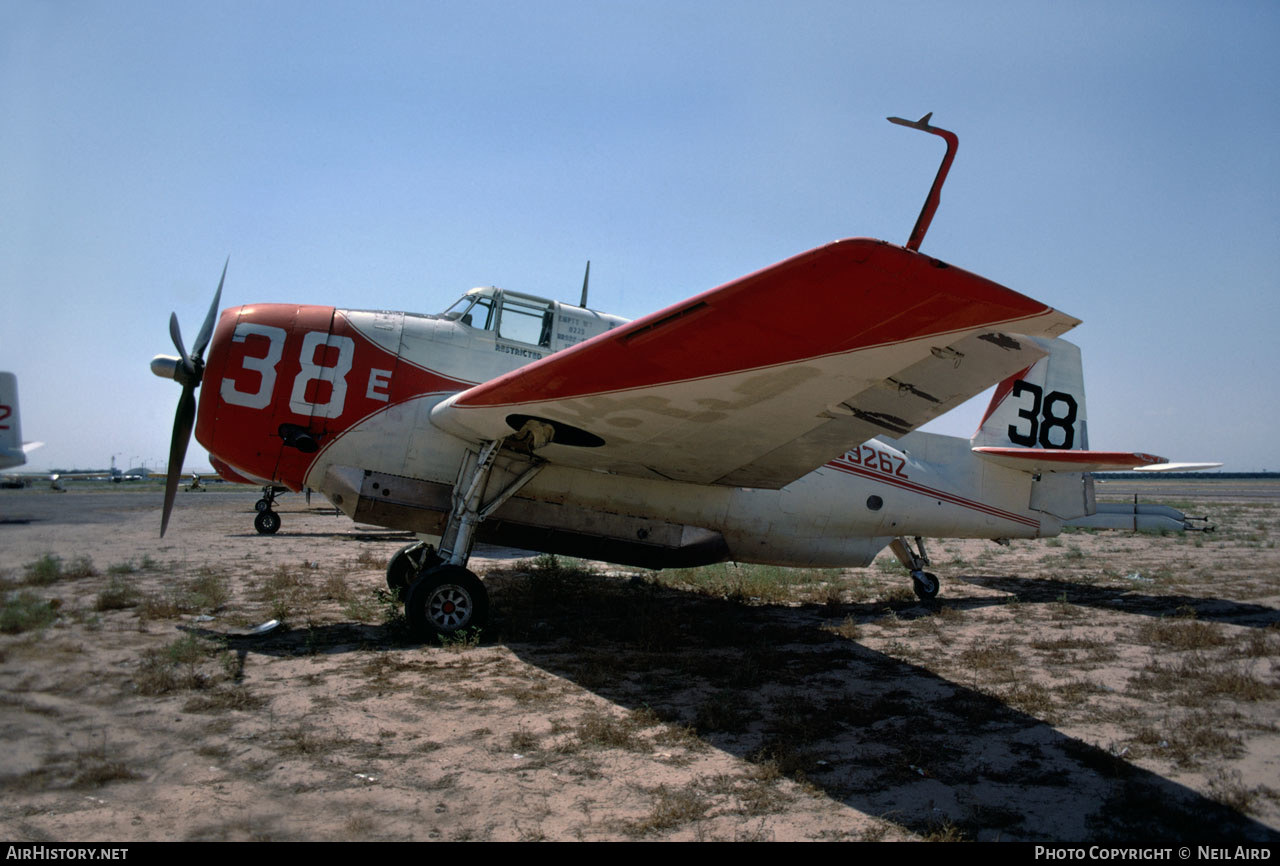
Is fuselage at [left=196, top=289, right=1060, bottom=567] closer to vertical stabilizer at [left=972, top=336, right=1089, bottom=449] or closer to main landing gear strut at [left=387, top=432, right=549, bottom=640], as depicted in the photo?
main landing gear strut at [left=387, top=432, right=549, bottom=640]

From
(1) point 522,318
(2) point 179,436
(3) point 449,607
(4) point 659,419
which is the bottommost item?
(3) point 449,607

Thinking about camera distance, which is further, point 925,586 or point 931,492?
point 925,586

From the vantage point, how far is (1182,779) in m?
3.71

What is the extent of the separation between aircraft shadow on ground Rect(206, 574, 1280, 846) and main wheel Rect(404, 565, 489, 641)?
0.31 m

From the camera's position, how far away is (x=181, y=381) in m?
7.02

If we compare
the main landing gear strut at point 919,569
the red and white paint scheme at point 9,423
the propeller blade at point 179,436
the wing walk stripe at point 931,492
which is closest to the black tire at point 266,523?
the propeller blade at point 179,436

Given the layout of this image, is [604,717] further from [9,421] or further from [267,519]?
[267,519]

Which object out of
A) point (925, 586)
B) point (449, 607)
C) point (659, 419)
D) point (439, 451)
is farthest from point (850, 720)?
point (925, 586)

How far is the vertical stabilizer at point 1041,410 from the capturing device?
34.9ft

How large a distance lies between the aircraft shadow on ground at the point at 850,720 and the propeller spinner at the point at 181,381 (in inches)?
80.6

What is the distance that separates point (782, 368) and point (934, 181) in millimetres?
1580

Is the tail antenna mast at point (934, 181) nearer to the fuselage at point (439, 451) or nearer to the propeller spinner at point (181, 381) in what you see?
the fuselage at point (439, 451)

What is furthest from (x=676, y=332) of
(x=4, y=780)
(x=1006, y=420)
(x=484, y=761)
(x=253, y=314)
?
(x=1006, y=420)

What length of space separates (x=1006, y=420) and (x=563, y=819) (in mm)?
9856
